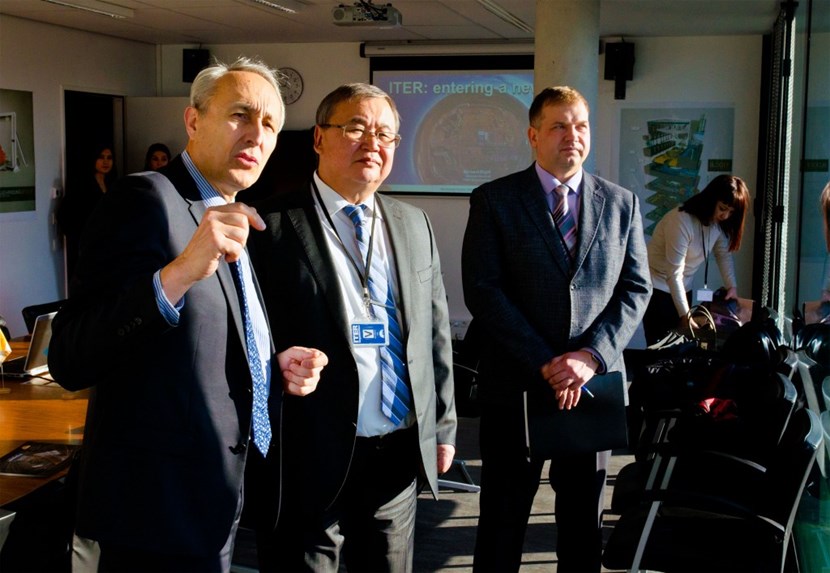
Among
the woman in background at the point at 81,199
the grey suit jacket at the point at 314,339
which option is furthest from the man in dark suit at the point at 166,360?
the woman in background at the point at 81,199

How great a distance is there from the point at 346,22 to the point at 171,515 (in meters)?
6.10

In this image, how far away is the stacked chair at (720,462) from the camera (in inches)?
107

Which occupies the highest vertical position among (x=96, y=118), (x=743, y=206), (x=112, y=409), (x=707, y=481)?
(x=96, y=118)

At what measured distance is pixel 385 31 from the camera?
9180 millimetres

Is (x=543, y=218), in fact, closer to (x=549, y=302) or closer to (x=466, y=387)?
(x=549, y=302)

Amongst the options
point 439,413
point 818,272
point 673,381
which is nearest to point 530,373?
point 439,413

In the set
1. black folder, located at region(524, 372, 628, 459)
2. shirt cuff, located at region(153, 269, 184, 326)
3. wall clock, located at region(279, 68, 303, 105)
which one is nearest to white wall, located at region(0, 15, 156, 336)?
wall clock, located at region(279, 68, 303, 105)

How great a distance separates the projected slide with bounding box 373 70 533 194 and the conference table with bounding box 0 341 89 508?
261 inches

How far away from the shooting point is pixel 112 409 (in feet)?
5.40

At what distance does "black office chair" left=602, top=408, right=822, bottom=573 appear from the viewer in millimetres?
2674

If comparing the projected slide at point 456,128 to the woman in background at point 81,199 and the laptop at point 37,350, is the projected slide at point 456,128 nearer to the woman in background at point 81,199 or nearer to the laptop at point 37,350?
the woman in background at point 81,199

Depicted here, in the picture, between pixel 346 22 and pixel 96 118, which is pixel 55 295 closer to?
pixel 96 118

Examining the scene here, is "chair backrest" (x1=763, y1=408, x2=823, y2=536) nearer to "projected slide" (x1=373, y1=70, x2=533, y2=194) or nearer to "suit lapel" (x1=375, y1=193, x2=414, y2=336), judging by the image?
"suit lapel" (x1=375, y1=193, x2=414, y2=336)

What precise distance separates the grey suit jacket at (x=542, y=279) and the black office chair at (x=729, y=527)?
1.68 ft
